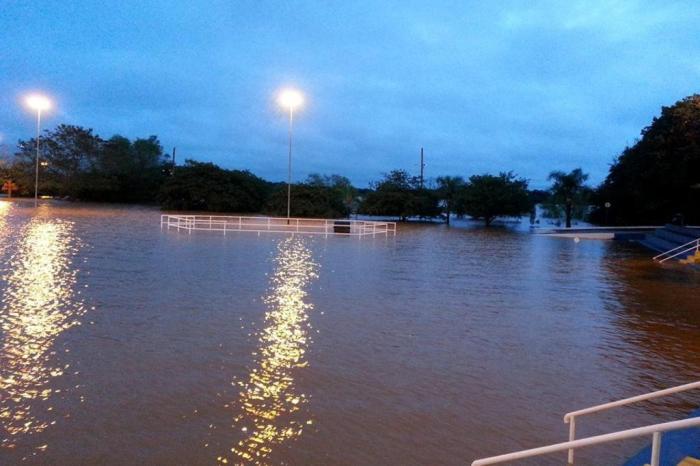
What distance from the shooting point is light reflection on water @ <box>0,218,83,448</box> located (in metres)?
5.23

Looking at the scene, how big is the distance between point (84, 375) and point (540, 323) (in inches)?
278

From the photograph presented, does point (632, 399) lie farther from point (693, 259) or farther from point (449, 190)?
point (449, 190)

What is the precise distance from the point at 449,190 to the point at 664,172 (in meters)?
19.2

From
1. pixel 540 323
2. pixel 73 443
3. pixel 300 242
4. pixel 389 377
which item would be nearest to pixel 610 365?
pixel 540 323

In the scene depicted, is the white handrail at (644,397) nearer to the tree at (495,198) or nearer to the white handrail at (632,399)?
the white handrail at (632,399)

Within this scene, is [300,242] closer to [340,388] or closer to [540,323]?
[540,323]

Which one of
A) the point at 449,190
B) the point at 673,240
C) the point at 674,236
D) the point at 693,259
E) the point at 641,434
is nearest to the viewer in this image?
the point at 641,434

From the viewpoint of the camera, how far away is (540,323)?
9711 millimetres

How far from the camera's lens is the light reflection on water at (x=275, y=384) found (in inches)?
193

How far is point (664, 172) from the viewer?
36719mm

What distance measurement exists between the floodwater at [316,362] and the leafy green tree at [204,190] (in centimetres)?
3899

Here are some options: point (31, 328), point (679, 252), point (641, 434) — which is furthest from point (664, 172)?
point (641, 434)

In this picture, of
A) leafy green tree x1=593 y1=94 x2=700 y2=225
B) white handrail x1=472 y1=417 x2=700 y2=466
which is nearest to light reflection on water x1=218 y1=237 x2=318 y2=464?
white handrail x1=472 y1=417 x2=700 y2=466

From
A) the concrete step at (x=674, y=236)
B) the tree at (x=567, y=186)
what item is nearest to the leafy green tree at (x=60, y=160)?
the tree at (x=567, y=186)
